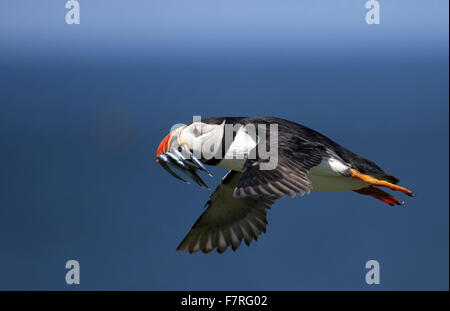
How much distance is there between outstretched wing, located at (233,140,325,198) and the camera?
335 cm

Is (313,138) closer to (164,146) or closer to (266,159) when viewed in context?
(266,159)

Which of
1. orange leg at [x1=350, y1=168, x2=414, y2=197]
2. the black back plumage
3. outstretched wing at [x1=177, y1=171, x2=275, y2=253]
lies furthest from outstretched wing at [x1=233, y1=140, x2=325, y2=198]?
outstretched wing at [x1=177, y1=171, x2=275, y2=253]

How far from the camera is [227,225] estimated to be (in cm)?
465

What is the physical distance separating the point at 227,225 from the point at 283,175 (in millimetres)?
1272

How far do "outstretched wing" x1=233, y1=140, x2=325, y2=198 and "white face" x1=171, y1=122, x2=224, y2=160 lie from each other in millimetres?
455

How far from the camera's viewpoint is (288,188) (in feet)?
11.1

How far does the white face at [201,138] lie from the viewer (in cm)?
406

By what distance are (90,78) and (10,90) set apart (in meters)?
3.38

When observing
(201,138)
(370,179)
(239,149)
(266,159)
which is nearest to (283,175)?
(266,159)

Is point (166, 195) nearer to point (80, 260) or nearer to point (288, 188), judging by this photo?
point (80, 260)

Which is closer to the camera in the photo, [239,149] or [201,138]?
[239,149]

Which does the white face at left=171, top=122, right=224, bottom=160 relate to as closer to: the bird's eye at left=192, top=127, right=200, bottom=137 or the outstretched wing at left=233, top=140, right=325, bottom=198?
the bird's eye at left=192, top=127, right=200, bottom=137

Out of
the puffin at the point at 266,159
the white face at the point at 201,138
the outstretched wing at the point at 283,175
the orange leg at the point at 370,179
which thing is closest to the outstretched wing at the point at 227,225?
the puffin at the point at 266,159

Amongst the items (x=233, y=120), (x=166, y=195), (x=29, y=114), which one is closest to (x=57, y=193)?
(x=166, y=195)
